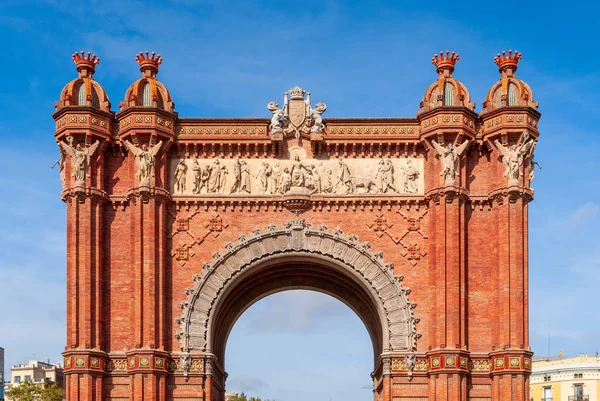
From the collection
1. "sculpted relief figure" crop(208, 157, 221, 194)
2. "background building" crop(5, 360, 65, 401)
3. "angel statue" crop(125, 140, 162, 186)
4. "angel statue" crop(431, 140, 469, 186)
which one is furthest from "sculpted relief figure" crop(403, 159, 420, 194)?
"background building" crop(5, 360, 65, 401)

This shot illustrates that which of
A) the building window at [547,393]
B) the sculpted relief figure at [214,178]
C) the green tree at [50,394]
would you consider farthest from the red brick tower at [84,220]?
the building window at [547,393]

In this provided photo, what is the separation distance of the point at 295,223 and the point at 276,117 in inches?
134

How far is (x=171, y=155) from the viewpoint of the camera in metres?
39.3

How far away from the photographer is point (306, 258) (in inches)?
1534

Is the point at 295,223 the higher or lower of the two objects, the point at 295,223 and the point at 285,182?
the lower

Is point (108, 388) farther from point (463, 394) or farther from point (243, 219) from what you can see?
point (463, 394)

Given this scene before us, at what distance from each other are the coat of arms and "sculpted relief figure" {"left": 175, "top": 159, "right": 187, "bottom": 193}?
10.0 feet

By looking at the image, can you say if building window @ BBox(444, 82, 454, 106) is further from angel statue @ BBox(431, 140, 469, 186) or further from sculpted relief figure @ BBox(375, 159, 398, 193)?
sculpted relief figure @ BBox(375, 159, 398, 193)

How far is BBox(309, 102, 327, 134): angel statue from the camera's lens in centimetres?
3903

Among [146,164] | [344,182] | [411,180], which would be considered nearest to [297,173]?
[344,182]

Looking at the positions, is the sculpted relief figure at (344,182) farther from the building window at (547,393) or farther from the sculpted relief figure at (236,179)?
the building window at (547,393)

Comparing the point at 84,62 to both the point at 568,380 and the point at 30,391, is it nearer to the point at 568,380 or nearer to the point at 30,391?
the point at 30,391

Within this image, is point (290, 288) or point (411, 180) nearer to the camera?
point (411, 180)

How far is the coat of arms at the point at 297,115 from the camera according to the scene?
39062 mm
